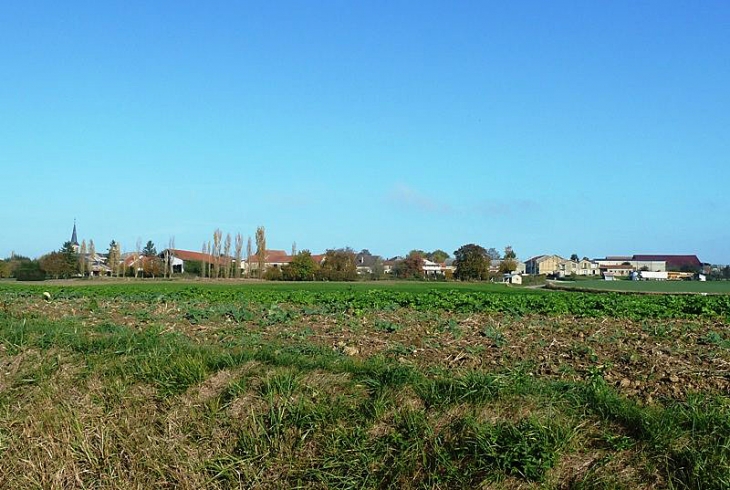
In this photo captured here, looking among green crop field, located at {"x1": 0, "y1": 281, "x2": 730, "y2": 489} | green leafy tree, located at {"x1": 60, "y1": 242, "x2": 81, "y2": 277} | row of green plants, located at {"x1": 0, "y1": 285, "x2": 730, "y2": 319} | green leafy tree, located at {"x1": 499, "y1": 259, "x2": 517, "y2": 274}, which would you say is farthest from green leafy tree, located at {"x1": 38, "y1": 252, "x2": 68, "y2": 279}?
green crop field, located at {"x1": 0, "y1": 281, "x2": 730, "y2": 489}

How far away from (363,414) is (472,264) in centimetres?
10360

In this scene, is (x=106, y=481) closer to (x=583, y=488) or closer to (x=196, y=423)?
→ (x=196, y=423)

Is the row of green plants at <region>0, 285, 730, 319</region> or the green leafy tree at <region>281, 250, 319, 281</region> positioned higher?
the green leafy tree at <region>281, 250, 319, 281</region>

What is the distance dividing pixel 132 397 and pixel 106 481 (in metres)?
1.08

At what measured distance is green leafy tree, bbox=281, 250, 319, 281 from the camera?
4029 inches

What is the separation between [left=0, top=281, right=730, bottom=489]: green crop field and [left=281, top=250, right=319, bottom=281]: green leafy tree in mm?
93185

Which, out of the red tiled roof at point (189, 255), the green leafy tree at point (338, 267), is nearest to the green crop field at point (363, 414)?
the green leafy tree at point (338, 267)

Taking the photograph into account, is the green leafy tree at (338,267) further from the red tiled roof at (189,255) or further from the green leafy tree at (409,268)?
the red tiled roof at (189,255)

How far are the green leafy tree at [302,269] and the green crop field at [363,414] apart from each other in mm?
93185

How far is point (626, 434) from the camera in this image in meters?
5.44

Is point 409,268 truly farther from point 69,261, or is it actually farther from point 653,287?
point 69,261

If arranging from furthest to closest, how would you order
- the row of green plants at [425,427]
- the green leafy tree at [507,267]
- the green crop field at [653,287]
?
1. the green leafy tree at [507,267]
2. the green crop field at [653,287]
3. the row of green plants at [425,427]

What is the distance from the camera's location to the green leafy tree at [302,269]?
102 m

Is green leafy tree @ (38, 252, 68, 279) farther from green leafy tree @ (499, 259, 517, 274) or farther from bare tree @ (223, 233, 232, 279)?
green leafy tree @ (499, 259, 517, 274)
